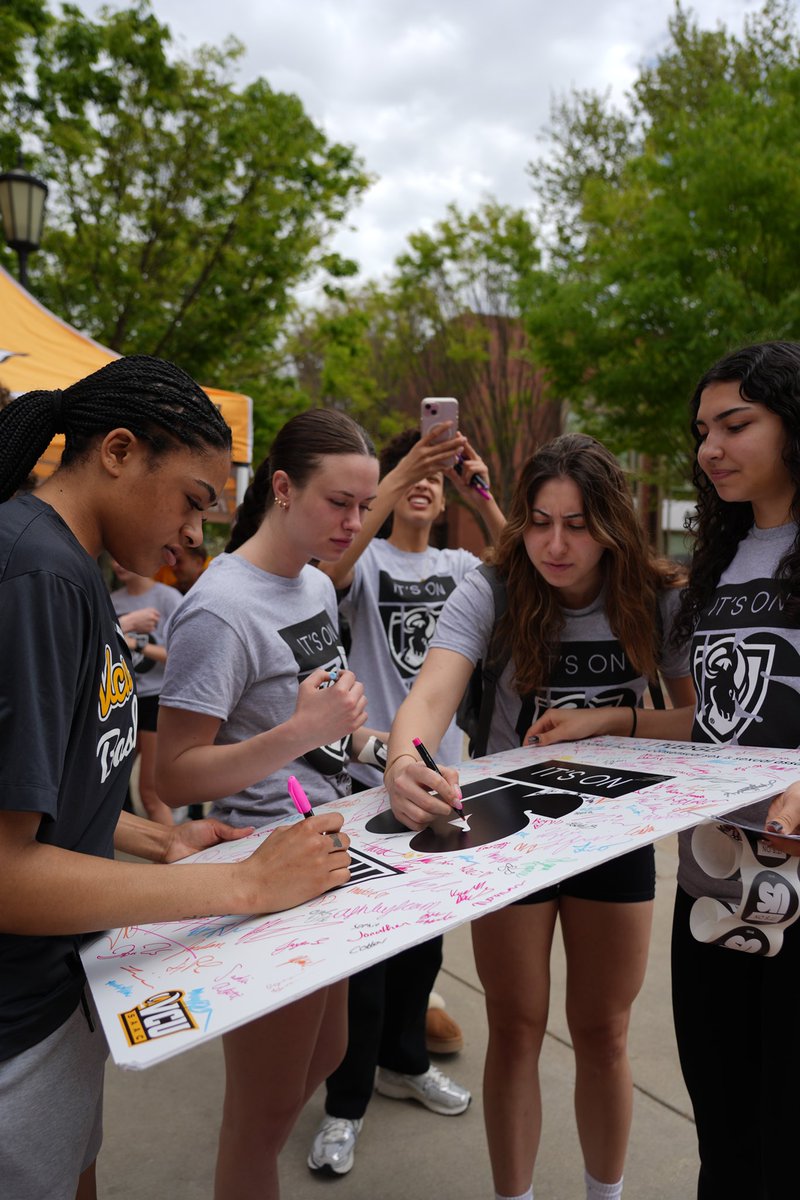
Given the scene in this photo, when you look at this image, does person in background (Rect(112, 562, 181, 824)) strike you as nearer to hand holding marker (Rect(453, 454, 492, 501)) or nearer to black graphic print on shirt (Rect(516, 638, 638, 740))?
hand holding marker (Rect(453, 454, 492, 501))

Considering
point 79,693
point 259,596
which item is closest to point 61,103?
point 259,596

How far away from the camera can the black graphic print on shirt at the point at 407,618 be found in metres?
3.04

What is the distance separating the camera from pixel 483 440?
1803 cm

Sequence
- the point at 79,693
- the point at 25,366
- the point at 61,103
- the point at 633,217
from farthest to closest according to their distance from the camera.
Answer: the point at 633,217 → the point at 61,103 → the point at 25,366 → the point at 79,693

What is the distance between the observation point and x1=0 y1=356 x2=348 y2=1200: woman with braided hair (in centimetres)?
108

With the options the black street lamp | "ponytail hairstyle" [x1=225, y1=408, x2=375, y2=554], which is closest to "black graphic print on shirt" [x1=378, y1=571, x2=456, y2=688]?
"ponytail hairstyle" [x1=225, y1=408, x2=375, y2=554]

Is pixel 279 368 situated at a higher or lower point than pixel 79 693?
higher

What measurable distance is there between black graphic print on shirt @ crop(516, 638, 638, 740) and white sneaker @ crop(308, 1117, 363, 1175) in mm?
1500

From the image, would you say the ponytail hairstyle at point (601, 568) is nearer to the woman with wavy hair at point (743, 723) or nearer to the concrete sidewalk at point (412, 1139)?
the woman with wavy hair at point (743, 723)

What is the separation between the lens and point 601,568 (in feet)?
7.22

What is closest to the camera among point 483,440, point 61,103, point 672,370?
point 61,103

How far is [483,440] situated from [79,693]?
1735cm

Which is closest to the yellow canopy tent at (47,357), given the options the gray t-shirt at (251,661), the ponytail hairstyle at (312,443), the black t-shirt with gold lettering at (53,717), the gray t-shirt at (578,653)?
the ponytail hairstyle at (312,443)

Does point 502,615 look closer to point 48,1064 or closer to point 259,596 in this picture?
point 259,596
